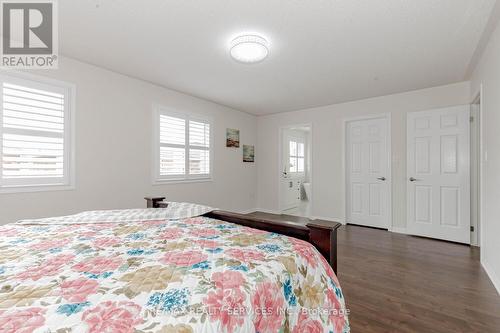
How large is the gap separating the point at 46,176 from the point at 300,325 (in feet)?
10.0

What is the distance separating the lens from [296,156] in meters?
6.71

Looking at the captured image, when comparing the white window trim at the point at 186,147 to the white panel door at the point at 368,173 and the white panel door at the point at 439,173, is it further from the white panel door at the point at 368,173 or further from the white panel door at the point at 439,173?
the white panel door at the point at 439,173

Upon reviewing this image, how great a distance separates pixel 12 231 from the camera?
1565 millimetres

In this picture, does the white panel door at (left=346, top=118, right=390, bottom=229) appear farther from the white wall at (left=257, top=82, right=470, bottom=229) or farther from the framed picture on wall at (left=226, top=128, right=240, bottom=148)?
the framed picture on wall at (left=226, top=128, right=240, bottom=148)

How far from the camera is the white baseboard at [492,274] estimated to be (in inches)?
82.8

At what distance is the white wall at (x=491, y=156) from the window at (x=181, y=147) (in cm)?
387

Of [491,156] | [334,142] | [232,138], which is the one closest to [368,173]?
[334,142]

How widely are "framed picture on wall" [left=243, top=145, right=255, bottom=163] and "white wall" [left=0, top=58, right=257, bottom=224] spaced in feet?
5.11

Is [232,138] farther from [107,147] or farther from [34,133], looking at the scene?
[34,133]

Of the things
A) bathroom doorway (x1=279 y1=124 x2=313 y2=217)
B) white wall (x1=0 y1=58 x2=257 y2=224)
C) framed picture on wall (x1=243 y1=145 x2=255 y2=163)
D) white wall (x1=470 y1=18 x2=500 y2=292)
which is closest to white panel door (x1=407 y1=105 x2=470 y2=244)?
white wall (x1=470 y1=18 x2=500 y2=292)

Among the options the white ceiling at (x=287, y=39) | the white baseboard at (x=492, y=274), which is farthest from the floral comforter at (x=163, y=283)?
the white baseboard at (x=492, y=274)

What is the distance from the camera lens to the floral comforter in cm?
69

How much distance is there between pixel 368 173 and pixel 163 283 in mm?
4324

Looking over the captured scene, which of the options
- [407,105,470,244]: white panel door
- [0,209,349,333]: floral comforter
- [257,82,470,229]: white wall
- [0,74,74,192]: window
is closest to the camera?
[0,209,349,333]: floral comforter
